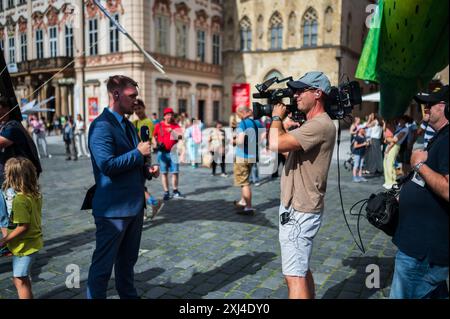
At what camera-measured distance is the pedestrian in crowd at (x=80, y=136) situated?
44.5 feet

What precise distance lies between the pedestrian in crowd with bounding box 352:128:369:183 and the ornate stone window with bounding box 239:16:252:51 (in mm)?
19711

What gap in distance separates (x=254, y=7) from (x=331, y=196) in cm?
2218

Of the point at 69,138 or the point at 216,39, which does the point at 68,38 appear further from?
the point at 216,39

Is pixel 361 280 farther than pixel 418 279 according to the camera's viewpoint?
Yes

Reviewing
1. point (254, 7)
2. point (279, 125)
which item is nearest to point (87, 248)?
point (279, 125)

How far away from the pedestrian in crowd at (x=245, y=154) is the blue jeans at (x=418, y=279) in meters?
4.13

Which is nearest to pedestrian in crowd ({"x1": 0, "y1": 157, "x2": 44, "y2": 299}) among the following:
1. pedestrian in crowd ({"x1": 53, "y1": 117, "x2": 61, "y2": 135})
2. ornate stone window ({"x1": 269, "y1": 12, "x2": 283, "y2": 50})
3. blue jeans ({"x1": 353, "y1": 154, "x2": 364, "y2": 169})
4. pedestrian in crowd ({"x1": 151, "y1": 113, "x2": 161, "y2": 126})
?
pedestrian in crowd ({"x1": 151, "y1": 113, "x2": 161, "y2": 126})

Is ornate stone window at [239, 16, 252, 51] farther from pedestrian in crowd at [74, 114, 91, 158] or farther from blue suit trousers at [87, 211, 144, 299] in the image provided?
blue suit trousers at [87, 211, 144, 299]

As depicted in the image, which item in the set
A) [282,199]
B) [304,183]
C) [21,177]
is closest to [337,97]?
[304,183]

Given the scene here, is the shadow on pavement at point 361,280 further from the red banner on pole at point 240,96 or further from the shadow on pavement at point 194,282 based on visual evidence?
the red banner on pole at point 240,96

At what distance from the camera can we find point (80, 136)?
46.2 feet

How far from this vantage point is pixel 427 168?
184 centimetres

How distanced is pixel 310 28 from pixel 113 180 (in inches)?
945

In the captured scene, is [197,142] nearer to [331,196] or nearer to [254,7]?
[331,196]
